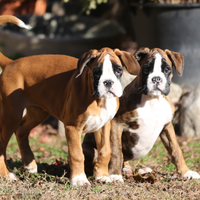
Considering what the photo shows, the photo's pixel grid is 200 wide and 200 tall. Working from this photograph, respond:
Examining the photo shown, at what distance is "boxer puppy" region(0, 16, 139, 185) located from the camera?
3.44m

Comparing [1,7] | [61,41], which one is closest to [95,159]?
[61,41]

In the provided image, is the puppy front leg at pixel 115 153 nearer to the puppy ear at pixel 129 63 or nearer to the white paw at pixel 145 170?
the white paw at pixel 145 170

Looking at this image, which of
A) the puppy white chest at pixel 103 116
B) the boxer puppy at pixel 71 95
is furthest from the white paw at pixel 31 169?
the puppy white chest at pixel 103 116

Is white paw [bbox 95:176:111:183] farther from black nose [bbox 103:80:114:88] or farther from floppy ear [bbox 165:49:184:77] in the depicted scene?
floppy ear [bbox 165:49:184:77]

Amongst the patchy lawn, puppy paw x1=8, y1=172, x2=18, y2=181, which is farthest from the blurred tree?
puppy paw x1=8, y1=172, x2=18, y2=181

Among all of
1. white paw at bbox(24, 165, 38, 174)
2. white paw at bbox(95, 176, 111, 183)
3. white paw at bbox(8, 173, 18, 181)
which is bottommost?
white paw at bbox(24, 165, 38, 174)

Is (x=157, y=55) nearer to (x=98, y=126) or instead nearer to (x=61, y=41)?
(x=98, y=126)

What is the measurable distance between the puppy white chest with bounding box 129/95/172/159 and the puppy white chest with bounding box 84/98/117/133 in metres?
0.40

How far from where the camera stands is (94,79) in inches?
135

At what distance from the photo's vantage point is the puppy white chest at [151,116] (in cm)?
400

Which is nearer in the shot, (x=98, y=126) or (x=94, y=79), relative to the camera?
(x=94, y=79)

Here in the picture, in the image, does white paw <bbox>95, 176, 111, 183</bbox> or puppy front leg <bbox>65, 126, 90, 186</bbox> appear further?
white paw <bbox>95, 176, 111, 183</bbox>

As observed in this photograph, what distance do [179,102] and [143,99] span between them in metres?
2.86

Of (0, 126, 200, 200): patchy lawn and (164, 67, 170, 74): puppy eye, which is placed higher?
(164, 67, 170, 74): puppy eye
